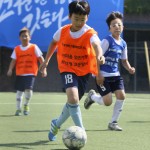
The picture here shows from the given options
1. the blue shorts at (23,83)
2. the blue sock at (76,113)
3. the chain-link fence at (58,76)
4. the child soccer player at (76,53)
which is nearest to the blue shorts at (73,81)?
the child soccer player at (76,53)

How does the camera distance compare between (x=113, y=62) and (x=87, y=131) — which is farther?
(x=113, y=62)

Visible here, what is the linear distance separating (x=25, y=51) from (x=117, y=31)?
3.36 metres

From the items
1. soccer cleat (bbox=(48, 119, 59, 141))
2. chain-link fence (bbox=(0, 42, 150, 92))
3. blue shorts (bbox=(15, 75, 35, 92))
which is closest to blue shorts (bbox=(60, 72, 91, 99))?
soccer cleat (bbox=(48, 119, 59, 141))

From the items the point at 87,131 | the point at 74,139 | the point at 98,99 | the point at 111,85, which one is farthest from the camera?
the point at 98,99

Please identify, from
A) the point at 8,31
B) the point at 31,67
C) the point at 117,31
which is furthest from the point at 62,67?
the point at 8,31

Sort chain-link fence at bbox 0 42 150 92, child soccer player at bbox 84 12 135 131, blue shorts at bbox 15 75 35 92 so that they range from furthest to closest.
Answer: chain-link fence at bbox 0 42 150 92
blue shorts at bbox 15 75 35 92
child soccer player at bbox 84 12 135 131

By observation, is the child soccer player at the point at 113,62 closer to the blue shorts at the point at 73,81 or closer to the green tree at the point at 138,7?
the blue shorts at the point at 73,81

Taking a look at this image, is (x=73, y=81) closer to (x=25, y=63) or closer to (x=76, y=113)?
(x=76, y=113)

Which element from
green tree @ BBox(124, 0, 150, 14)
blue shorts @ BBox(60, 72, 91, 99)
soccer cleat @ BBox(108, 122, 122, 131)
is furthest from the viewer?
green tree @ BBox(124, 0, 150, 14)

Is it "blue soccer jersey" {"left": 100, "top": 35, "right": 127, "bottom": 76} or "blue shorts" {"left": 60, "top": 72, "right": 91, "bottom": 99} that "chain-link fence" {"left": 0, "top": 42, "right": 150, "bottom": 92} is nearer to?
"blue soccer jersey" {"left": 100, "top": 35, "right": 127, "bottom": 76}

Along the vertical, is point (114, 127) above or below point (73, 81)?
below

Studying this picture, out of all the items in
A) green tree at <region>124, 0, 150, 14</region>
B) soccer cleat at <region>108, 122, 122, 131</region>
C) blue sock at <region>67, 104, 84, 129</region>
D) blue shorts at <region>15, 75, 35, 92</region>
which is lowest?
soccer cleat at <region>108, 122, 122, 131</region>

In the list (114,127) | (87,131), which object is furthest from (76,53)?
(114,127)

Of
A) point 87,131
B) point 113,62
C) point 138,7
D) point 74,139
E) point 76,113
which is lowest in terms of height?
point 87,131
